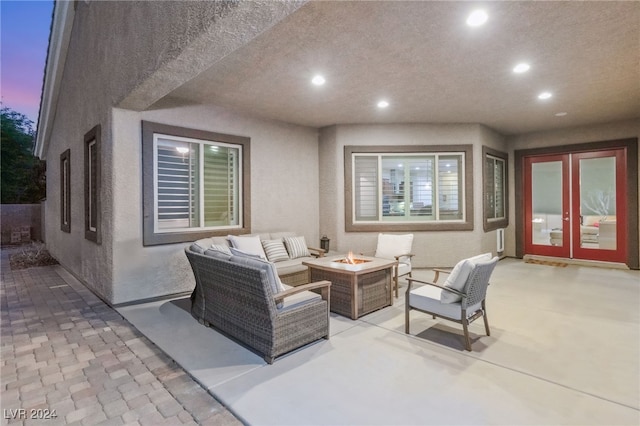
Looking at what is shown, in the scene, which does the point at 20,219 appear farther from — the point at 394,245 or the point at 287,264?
the point at 394,245

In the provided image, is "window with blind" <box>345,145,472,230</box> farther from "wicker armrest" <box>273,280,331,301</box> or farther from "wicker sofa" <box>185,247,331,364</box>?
"wicker sofa" <box>185,247,331,364</box>

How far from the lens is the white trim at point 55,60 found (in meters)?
6.20

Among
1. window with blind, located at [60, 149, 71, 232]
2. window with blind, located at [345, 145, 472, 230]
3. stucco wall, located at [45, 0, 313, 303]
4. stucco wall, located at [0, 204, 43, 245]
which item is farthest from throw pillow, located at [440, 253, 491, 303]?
stucco wall, located at [0, 204, 43, 245]

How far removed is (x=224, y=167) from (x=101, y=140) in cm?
185

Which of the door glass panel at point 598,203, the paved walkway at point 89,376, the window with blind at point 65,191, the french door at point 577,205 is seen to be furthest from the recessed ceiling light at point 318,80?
the door glass panel at point 598,203

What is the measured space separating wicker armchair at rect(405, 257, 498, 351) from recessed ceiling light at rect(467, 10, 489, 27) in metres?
2.23

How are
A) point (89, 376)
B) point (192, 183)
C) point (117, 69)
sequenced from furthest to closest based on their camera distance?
point (192, 183) → point (117, 69) → point (89, 376)

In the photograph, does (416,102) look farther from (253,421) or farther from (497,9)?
(253,421)

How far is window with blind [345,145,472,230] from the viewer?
6941 millimetres

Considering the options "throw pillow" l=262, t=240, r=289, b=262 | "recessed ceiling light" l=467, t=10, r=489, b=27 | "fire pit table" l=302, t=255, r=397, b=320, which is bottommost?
"fire pit table" l=302, t=255, r=397, b=320

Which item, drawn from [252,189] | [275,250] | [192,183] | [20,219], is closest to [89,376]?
[275,250]

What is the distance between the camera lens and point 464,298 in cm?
304

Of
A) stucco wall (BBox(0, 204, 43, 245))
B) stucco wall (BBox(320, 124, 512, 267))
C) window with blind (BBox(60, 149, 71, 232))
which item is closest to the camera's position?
window with blind (BBox(60, 149, 71, 232))

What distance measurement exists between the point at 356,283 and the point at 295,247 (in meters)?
1.98
